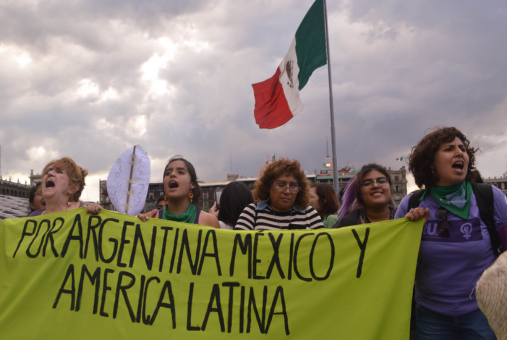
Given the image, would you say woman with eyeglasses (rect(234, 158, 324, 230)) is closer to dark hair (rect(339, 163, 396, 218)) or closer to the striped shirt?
the striped shirt

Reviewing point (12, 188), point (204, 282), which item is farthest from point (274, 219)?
point (12, 188)

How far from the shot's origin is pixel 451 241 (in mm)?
2395

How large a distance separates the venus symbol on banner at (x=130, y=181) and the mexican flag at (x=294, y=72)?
19.3 ft

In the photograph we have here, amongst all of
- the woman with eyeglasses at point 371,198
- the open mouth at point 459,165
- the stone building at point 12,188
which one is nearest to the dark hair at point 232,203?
the woman with eyeglasses at point 371,198

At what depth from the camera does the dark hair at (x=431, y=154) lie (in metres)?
2.61

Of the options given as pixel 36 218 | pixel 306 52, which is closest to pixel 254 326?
pixel 36 218

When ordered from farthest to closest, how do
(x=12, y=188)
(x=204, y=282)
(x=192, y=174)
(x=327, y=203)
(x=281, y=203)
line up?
1. (x=12, y=188)
2. (x=327, y=203)
3. (x=192, y=174)
4. (x=281, y=203)
5. (x=204, y=282)

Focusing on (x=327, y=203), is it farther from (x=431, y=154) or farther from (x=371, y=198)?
(x=431, y=154)

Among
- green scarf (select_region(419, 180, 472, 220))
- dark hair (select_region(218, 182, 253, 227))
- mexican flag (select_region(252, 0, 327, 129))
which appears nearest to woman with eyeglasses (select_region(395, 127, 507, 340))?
green scarf (select_region(419, 180, 472, 220))

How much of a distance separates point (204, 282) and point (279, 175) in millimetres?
1151

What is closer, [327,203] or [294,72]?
[327,203]

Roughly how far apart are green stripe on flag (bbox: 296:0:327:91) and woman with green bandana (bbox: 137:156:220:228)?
679cm

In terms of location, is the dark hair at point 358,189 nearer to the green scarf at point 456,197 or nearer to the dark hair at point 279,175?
the dark hair at point 279,175

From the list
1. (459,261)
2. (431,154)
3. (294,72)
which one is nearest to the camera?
(459,261)
